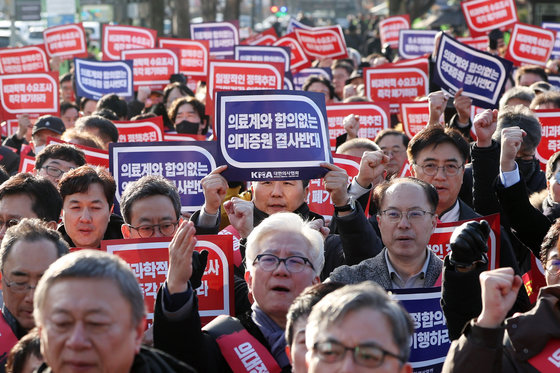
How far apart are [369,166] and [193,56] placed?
34.0ft

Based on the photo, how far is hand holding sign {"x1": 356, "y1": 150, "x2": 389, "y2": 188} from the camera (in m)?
5.69

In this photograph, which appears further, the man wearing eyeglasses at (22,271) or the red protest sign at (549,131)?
the red protest sign at (549,131)

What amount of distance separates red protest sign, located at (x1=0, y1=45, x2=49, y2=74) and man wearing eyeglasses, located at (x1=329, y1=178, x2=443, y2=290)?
1116 centimetres

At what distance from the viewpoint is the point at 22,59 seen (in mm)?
15227

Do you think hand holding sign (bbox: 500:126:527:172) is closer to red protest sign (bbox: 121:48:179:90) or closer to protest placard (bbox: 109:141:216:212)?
protest placard (bbox: 109:141:216:212)

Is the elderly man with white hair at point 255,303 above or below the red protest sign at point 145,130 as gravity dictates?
below

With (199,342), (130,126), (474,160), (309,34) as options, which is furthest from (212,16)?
(199,342)

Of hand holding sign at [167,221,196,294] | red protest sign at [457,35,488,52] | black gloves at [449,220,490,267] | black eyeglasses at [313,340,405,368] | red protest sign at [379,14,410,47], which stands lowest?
black eyeglasses at [313,340,405,368]

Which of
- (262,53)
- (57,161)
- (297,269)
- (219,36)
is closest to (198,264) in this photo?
(297,269)

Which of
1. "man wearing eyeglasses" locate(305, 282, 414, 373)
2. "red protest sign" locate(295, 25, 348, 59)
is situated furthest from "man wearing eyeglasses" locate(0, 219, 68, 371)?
"red protest sign" locate(295, 25, 348, 59)

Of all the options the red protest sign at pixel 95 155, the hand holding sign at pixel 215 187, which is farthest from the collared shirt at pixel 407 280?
the red protest sign at pixel 95 155

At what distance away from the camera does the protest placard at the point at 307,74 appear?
15617 mm

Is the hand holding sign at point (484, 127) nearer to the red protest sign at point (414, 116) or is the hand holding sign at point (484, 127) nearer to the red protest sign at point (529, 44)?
the red protest sign at point (414, 116)

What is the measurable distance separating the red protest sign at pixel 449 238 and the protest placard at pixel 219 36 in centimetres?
1282
